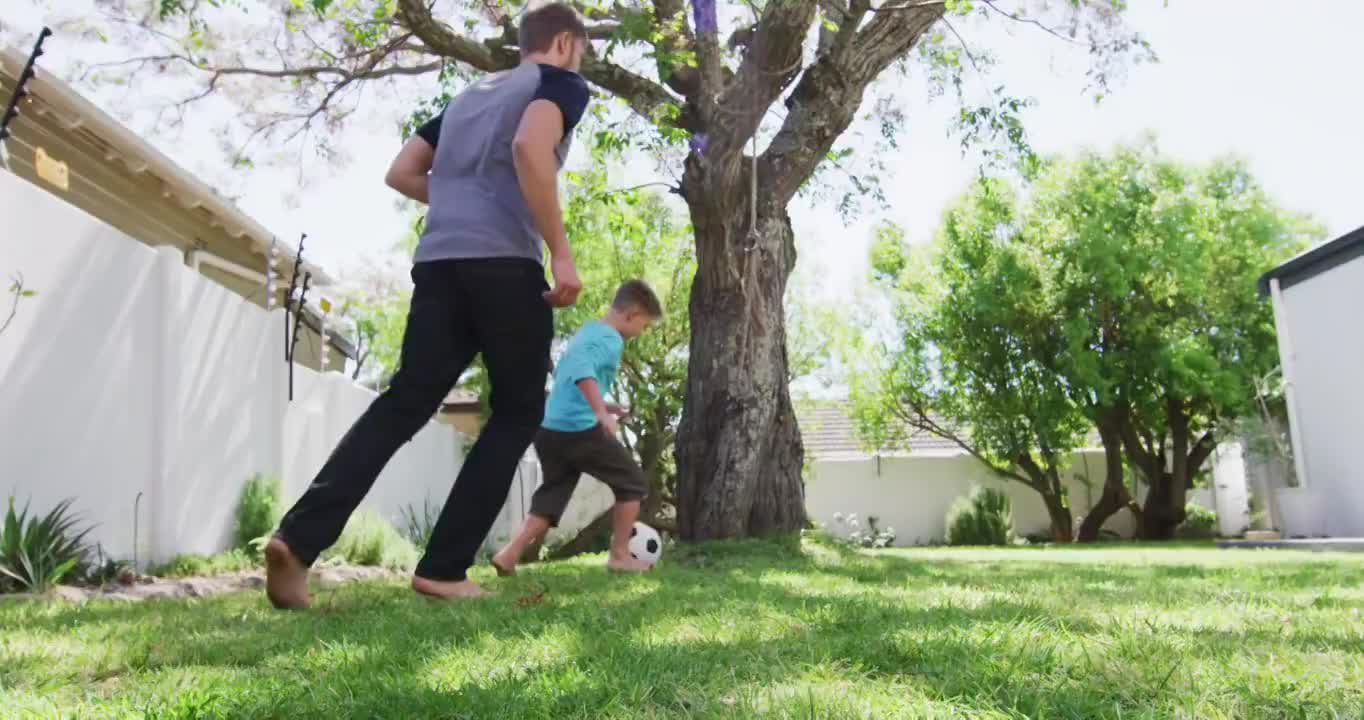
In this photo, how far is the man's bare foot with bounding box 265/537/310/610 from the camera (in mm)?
3197

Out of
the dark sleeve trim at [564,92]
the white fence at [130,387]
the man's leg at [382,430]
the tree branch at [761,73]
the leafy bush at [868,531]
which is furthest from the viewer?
the leafy bush at [868,531]

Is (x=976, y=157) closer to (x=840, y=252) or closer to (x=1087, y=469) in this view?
(x=840, y=252)

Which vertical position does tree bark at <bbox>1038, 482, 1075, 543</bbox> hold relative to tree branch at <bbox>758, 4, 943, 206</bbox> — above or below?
below

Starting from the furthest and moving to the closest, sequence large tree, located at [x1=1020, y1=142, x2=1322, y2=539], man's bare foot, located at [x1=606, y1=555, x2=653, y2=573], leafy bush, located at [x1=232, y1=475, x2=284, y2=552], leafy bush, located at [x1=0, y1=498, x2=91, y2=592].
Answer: large tree, located at [x1=1020, y1=142, x2=1322, y2=539]
leafy bush, located at [x1=232, y1=475, x2=284, y2=552]
man's bare foot, located at [x1=606, y1=555, x2=653, y2=573]
leafy bush, located at [x1=0, y1=498, x2=91, y2=592]

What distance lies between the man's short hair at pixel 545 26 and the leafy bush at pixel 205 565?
4.24m

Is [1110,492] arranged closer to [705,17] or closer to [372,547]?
[705,17]

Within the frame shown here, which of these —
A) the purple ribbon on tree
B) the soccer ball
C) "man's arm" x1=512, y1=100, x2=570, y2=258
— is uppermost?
the purple ribbon on tree

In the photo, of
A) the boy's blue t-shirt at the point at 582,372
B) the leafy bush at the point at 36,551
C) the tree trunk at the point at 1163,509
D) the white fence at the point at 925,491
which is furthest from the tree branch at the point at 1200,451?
the leafy bush at the point at 36,551

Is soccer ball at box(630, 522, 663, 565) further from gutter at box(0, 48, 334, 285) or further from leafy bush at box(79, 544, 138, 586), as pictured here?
gutter at box(0, 48, 334, 285)

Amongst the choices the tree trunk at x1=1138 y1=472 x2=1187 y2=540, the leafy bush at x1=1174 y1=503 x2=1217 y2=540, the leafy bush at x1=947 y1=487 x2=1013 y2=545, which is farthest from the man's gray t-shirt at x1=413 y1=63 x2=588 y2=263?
the leafy bush at x1=1174 y1=503 x2=1217 y2=540

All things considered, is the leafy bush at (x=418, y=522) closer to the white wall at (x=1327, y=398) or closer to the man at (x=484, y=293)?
the man at (x=484, y=293)

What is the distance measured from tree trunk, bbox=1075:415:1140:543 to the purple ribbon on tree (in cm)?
1515

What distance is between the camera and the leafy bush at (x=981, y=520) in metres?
20.2

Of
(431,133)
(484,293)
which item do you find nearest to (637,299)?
(431,133)
